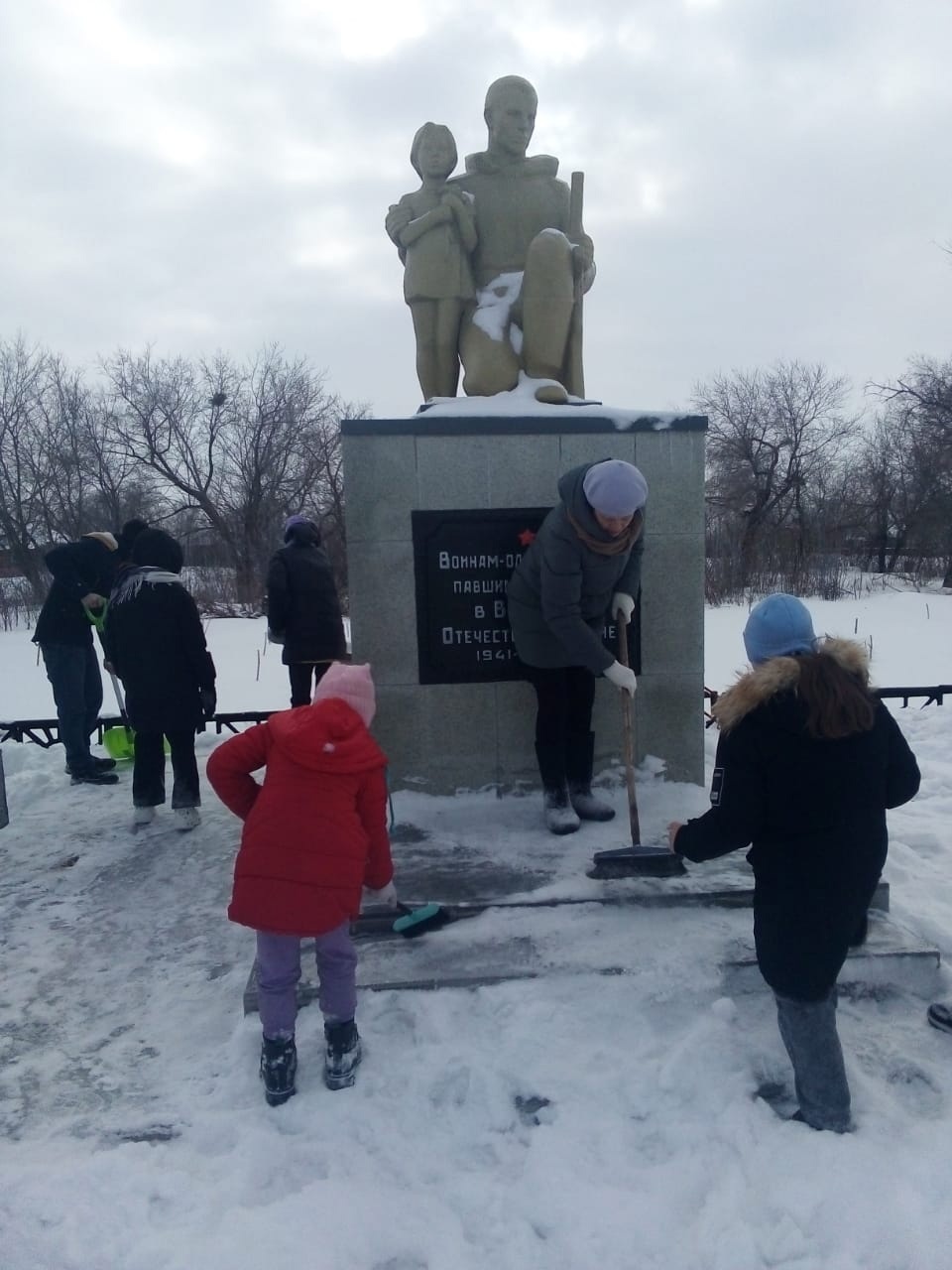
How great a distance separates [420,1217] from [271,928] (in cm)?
79

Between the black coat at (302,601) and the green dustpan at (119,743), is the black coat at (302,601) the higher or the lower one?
the higher one

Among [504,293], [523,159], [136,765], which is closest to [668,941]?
[136,765]

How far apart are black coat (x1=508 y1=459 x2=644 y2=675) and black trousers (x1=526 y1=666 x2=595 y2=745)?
0.08m

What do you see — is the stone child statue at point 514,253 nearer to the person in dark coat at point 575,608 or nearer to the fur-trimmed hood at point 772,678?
the person in dark coat at point 575,608

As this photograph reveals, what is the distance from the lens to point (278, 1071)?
2.45 m

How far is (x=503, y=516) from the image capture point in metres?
4.32

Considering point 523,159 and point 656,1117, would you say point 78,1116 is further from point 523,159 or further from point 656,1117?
point 523,159

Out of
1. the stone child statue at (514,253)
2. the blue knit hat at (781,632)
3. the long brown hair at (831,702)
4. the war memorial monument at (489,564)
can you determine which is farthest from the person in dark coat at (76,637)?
the long brown hair at (831,702)

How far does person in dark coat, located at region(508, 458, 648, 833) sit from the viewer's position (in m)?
3.58

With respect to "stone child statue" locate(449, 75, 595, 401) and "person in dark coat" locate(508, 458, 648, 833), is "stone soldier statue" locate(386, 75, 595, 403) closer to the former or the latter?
"stone child statue" locate(449, 75, 595, 401)

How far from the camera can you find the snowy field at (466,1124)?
1.96 m

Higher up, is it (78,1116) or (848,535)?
(848,535)

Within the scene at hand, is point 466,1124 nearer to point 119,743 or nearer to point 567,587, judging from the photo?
point 567,587

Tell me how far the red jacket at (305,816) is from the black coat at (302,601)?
345 cm
